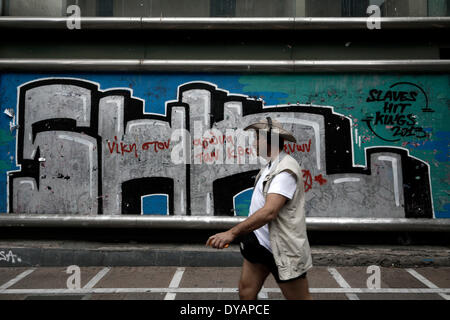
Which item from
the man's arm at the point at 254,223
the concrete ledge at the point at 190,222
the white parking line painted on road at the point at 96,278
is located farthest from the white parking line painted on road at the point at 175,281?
the man's arm at the point at 254,223

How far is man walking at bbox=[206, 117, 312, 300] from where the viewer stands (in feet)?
8.76

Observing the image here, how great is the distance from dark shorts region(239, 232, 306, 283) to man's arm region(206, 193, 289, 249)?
0.32m

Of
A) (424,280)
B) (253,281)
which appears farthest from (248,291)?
(424,280)

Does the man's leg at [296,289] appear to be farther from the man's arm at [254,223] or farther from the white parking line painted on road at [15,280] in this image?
the white parking line painted on road at [15,280]

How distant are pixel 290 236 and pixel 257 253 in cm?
35

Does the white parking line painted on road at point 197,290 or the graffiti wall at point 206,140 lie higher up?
the graffiti wall at point 206,140

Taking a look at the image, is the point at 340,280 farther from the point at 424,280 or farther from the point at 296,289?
the point at 296,289

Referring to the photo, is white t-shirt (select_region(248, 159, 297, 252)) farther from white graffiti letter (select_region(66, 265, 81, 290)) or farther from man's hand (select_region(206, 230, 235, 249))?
white graffiti letter (select_region(66, 265, 81, 290))

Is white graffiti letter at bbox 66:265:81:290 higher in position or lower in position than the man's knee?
lower

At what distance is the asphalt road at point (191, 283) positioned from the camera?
4.69 meters

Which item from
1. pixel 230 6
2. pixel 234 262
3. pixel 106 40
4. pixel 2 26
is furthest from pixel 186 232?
pixel 2 26

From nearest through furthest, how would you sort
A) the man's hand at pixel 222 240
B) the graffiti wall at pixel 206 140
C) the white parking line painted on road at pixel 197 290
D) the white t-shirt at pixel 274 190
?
1. the man's hand at pixel 222 240
2. the white t-shirt at pixel 274 190
3. the white parking line painted on road at pixel 197 290
4. the graffiti wall at pixel 206 140

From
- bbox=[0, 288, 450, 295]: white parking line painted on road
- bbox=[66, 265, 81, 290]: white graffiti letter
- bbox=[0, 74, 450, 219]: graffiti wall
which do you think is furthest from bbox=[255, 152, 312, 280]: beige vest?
bbox=[0, 74, 450, 219]: graffiti wall

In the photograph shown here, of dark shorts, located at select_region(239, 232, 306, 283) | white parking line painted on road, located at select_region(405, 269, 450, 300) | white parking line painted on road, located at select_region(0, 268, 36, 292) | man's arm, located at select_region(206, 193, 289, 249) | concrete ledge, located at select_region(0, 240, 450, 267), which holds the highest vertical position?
man's arm, located at select_region(206, 193, 289, 249)
